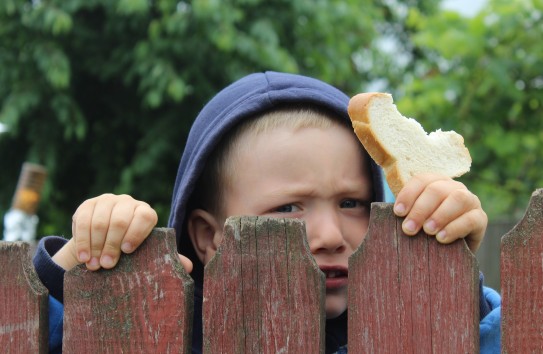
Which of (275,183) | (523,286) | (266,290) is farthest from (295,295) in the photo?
(275,183)

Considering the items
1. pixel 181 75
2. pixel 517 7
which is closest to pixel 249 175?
pixel 517 7

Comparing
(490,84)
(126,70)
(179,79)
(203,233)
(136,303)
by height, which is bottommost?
(136,303)

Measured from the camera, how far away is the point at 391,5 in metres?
20.1

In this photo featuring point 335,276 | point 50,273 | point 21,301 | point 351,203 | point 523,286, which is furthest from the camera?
point 351,203

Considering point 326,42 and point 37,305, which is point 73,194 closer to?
point 326,42

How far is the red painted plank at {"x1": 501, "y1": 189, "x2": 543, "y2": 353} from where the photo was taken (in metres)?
1.51

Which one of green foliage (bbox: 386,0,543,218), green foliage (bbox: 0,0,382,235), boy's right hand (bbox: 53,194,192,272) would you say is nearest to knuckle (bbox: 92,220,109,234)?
boy's right hand (bbox: 53,194,192,272)

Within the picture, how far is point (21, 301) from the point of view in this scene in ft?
5.70

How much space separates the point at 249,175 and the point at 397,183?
19.7 inches

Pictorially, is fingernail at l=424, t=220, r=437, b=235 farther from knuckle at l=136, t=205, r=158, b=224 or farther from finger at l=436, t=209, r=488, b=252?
knuckle at l=136, t=205, r=158, b=224

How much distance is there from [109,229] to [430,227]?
0.62m

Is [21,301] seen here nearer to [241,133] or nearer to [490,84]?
[241,133]

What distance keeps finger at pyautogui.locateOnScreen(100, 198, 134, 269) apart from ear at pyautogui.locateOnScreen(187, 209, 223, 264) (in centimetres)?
65

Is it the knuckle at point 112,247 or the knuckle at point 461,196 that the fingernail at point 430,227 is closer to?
the knuckle at point 461,196
